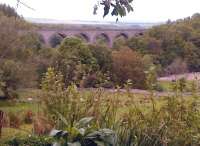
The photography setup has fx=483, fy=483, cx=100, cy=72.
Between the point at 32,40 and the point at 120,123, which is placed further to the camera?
the point at 32,40

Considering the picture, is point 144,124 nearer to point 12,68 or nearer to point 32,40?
point 12,68

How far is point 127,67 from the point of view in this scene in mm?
31453

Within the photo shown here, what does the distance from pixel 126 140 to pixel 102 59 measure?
86.0 ft

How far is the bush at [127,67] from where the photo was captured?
2995cm

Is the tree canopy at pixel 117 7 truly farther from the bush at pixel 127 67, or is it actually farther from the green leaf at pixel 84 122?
the bush at pixel 127 67

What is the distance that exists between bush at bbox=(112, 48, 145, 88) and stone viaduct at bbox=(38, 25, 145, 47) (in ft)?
50.1

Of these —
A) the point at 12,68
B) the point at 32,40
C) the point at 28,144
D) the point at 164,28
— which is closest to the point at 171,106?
the point at 28,144

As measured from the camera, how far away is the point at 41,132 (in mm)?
7129

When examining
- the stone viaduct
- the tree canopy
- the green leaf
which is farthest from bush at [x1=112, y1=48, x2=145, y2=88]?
the tree canopy

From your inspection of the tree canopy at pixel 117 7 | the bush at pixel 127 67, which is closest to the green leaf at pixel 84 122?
the tree canopy at pixel 117 7

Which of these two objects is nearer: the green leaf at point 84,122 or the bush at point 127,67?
the green leaf at point 84,122

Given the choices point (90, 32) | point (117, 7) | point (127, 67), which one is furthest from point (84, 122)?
point (90, 32)

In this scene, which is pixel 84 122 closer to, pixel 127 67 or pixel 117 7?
pixel 117 7

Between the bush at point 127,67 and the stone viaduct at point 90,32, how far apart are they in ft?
50.1
